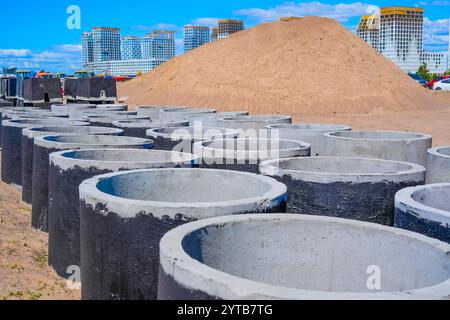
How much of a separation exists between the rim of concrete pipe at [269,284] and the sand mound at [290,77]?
19911mm

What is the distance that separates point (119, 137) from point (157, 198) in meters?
2.42

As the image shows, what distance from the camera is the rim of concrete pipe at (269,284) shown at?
2100mm

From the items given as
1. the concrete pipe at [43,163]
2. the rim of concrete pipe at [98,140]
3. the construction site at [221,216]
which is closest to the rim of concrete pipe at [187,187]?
the construction site at [221,216]

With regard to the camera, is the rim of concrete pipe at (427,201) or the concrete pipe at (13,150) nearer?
the rim of concrete pipe at (427,201)

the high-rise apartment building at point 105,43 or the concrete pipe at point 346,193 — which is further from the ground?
the high-rise apartment building at point 105,43

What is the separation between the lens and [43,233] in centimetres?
604

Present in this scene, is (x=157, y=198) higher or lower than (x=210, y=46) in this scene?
lower

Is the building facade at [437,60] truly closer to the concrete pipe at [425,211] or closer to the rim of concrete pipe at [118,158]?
the rim of concrete pipe at [118,158]

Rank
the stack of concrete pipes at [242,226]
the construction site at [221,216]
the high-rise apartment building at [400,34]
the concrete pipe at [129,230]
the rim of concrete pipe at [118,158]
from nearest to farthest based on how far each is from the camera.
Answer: the stack of concrete pipes at [242,226], the construction site at [221,216], the concrete pipe at [129,230], the rim of concrete pipe at [118,158], the high-rise apartment building at [400,34]

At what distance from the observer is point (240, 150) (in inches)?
234

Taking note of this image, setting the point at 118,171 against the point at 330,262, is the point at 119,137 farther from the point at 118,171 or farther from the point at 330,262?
the point at 330,262

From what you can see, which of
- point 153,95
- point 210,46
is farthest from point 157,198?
point 210,46
